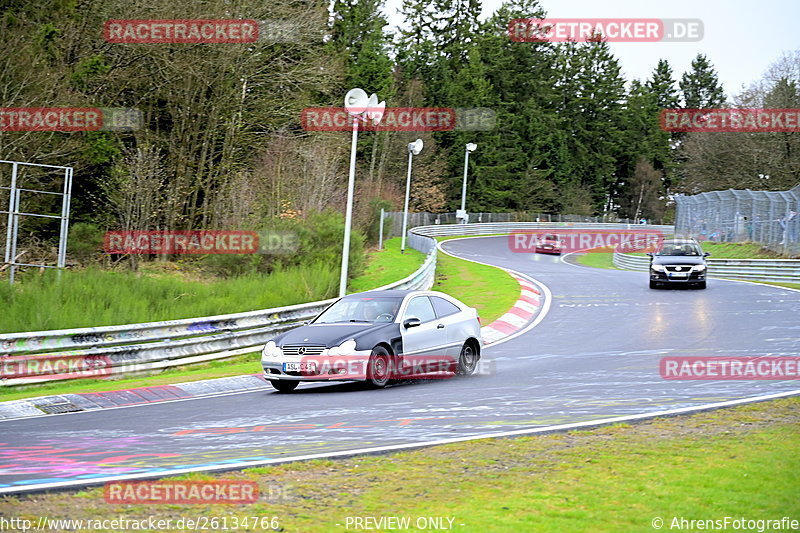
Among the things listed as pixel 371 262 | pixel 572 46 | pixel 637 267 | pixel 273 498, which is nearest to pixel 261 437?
pixel 273 498

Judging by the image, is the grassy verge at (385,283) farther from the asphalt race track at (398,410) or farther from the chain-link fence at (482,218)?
the chain-link fence at (482,218)

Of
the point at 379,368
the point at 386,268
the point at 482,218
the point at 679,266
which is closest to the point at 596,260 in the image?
the point at 386,268

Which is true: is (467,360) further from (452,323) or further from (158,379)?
(158,379)

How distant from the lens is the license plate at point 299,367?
1336 centimetres

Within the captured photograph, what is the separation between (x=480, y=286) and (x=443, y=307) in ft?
54.2

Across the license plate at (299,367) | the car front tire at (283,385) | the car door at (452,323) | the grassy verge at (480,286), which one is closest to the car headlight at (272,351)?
the license plate at (299,367)

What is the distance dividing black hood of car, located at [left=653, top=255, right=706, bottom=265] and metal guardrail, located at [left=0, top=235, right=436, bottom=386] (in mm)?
15930

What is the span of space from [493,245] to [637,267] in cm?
2250

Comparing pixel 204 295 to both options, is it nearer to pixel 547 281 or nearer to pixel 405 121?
pixel 547 281

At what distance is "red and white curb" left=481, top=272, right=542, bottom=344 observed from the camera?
838 inches

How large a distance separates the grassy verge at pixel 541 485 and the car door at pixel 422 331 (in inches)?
213

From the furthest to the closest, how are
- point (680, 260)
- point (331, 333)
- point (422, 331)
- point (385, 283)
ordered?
point (680, 260) → point (385, 283) → point (422, 331) → point (331, 333)

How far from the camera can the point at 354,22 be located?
3219 inches

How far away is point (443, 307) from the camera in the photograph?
15.6 meters
